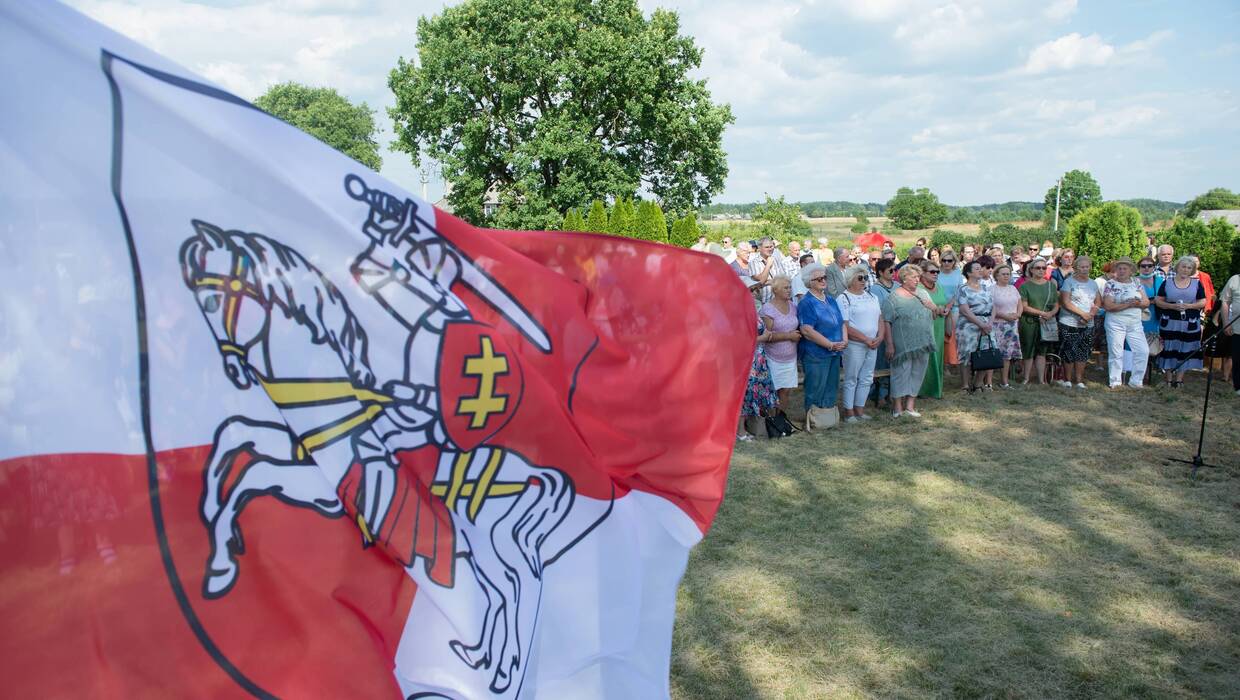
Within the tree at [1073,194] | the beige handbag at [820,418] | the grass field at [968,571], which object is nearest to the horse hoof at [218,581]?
the grass field at [968,571]

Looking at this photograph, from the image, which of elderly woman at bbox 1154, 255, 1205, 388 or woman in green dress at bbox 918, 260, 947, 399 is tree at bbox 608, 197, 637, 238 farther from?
elderly woman at bbox 1154, 255, 1205, 388

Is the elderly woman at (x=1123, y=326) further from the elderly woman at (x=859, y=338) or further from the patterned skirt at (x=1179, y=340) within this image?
the elderly woman at (x=859, y=338)

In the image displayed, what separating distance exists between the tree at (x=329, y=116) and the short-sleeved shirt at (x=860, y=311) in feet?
214

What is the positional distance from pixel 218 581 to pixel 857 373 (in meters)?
8.20

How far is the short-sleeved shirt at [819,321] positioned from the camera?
9164mm

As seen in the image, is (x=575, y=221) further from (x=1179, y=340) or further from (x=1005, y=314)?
(x=1179, y=340)

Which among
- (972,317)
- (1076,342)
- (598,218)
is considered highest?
(598,218)

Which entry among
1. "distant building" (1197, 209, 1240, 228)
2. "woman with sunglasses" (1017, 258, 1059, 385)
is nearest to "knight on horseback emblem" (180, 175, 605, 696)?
"woman with sunglasses" (1017, 258, 1059, 385)

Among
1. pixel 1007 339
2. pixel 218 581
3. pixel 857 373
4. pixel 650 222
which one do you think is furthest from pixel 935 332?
pixel 650 222

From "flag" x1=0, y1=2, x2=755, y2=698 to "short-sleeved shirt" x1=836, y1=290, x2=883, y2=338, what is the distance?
6.87 meters

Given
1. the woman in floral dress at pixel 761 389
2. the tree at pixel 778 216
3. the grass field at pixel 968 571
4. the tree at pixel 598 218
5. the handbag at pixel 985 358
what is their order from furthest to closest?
the tree at pixel 778 216 < the tree at pixel 598 218 < the handbag at pixel 985 358 < the woman in floral dress at pixel 761 389 < the grass field at pixel 968 571

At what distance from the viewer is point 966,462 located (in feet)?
26.3

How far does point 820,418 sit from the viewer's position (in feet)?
30.7

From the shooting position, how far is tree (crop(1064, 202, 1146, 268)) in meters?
18.2
